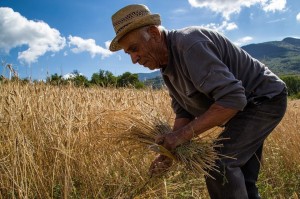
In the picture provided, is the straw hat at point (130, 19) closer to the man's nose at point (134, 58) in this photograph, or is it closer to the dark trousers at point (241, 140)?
the man's nose at point (134, 58)

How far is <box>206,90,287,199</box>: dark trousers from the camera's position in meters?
2.16

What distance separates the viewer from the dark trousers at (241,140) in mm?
2160

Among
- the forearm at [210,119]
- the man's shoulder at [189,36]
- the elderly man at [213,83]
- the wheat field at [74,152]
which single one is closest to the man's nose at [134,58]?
the elderly man at [213,83]

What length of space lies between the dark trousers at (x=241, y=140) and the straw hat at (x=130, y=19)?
2.84 ft

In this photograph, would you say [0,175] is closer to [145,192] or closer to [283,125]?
[145,192]

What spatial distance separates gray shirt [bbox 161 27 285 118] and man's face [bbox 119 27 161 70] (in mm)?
101

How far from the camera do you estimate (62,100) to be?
11.3 feet

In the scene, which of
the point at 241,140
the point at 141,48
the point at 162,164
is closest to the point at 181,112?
the point at 162,164

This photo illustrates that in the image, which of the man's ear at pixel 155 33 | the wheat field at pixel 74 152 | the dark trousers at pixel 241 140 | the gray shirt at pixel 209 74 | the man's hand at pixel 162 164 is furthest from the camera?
the man's hand at pixel 162 164

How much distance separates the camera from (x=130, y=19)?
89.4 inches

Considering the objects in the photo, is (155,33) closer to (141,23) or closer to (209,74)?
(141,23)

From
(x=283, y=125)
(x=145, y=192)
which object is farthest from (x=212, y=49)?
(x=283, y=125)

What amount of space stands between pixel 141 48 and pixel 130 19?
21 centimetres

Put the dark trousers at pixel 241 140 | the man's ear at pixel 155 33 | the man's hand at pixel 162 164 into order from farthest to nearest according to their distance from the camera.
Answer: the man's hand at pixel 162 164 → the man's ear at pixel 155 33 → the dark trousers at pixel 241 140
